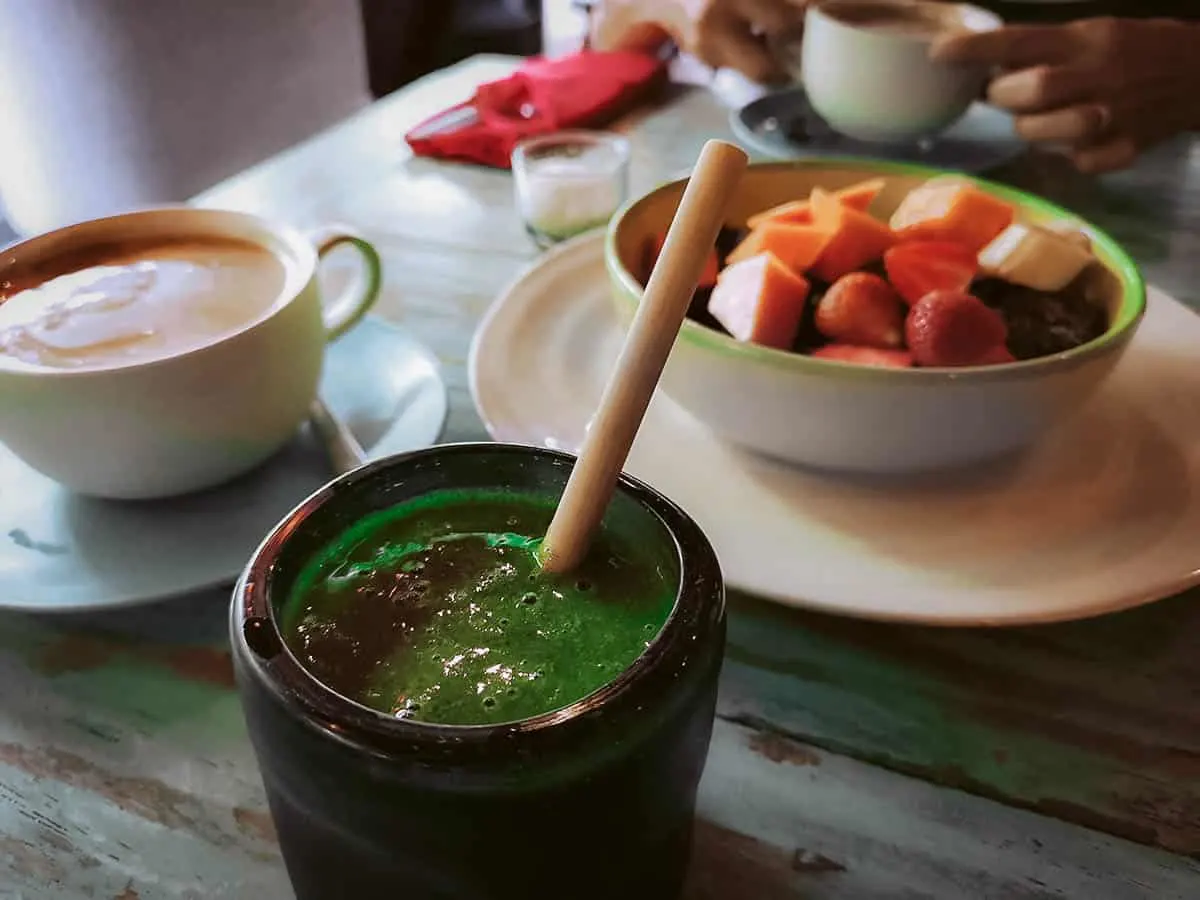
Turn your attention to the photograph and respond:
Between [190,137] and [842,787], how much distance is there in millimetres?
2279

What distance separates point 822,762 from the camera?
452mm

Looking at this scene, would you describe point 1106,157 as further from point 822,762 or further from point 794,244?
point 822,762

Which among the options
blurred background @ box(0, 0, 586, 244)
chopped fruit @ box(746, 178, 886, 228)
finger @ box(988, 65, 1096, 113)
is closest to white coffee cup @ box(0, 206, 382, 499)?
chopped fruit @ box(746, 178, 886, 228)

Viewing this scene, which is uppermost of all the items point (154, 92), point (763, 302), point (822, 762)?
point (763, 302)

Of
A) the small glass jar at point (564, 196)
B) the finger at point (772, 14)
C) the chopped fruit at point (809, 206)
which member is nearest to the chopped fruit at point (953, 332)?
the chopped fruit at point (809, 206)

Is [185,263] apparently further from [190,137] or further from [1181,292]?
[190,137]

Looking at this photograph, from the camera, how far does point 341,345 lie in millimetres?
722

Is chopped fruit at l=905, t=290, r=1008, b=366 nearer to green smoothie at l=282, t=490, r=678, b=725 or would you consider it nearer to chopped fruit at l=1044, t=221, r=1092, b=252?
chopped fruit at l=1044, t=221, r=1092, b=252

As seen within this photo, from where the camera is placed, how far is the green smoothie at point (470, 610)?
0.34m

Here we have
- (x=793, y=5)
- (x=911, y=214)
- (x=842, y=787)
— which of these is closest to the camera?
(x=842, y=787)

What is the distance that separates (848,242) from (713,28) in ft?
2.19

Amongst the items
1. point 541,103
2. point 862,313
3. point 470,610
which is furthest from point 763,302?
point 541,103

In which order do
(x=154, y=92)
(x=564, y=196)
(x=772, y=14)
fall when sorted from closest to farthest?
(x=564, y=196) < (x=772, y=14) < (x=154, y=92)

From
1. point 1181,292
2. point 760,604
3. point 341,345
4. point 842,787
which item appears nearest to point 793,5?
point 1181,292
